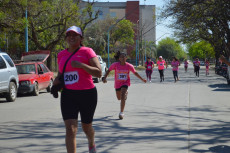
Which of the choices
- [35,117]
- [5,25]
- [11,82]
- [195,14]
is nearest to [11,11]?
[5,25]

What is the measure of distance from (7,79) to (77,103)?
9.49 meters

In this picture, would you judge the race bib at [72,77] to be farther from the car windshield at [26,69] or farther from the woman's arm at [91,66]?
the car windshield at [26,69]

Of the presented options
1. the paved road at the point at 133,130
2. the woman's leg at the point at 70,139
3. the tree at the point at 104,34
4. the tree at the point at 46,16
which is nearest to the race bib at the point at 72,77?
the woman's leg at the point at 70,139

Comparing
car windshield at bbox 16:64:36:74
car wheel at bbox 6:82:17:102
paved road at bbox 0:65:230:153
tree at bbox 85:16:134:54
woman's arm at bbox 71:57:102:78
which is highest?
tree at bbox 85:16:134:54

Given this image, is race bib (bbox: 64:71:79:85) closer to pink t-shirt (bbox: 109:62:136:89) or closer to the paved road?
the paved road

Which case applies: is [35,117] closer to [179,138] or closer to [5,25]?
[179,138]

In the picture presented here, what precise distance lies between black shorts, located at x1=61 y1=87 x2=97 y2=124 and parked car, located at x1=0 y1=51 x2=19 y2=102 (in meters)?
9.06

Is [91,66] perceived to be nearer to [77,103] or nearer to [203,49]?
[77,103]

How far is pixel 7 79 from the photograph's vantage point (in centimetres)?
1365

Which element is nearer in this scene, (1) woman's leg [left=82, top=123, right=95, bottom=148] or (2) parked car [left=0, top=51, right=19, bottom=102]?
(1) woman's leg [left=82, top=123, right=95, bottom=148]

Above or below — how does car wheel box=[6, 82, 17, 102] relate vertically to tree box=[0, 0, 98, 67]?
below

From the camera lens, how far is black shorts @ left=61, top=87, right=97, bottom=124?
15.4ft

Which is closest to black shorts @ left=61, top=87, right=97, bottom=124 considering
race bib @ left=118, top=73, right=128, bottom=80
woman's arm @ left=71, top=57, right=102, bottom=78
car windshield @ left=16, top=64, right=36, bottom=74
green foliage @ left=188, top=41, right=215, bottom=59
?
woman's arm @ left=71, top=57, right=102, bottom=78

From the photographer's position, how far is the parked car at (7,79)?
43.8 feet
